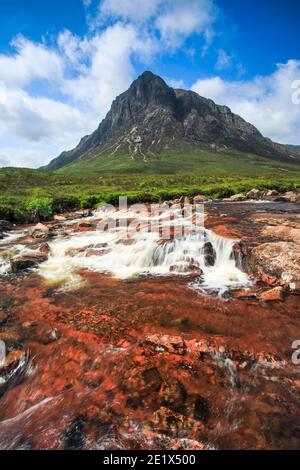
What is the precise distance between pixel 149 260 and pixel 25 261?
278 inches

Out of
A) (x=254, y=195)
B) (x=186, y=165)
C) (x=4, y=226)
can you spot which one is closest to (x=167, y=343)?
(x=4, y=226)

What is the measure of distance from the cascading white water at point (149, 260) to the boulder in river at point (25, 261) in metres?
0.50

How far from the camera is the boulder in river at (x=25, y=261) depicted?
1580cm

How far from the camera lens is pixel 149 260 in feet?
53.9

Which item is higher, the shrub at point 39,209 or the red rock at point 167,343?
the shrub at point 39,209

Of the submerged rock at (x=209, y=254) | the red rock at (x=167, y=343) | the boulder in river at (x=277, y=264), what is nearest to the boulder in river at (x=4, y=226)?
the submerged rock at (x=209, y=254)

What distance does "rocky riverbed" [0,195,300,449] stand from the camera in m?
5.60

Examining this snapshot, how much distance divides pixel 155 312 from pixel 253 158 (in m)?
208

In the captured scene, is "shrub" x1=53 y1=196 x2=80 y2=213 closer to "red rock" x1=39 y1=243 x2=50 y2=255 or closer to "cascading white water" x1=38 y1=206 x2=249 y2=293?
"cascading white water" x1=38 y1=206 x2=249 y2=293

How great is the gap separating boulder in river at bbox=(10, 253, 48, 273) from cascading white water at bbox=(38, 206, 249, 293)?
495 mm

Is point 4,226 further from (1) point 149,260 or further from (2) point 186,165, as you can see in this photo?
(2) point 186,165

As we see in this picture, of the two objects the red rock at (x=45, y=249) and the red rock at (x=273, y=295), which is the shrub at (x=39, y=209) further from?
the red rock at (x=273, y=295)

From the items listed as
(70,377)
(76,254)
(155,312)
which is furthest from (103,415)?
(76,254)
